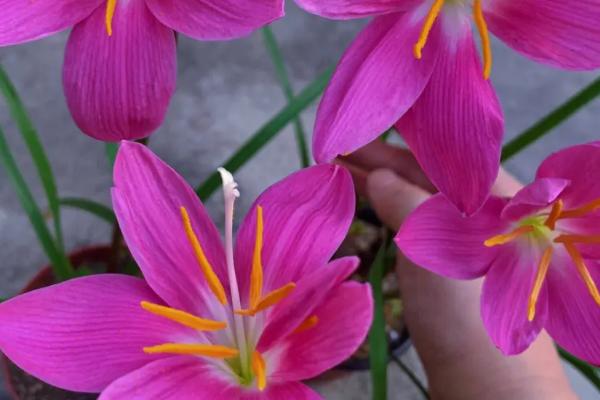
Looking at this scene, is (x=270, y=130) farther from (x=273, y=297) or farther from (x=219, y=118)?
(x=219, y=118)

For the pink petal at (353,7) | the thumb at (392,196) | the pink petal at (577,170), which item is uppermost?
the pink petal at (353,7)

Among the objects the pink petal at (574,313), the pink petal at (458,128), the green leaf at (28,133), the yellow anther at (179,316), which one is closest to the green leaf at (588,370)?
the pink petal at (574,313)

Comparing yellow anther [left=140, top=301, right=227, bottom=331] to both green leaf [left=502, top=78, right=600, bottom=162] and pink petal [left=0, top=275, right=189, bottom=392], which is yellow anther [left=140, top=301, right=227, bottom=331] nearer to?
pink petal [left=0, top=275, right=189, bottom=392]

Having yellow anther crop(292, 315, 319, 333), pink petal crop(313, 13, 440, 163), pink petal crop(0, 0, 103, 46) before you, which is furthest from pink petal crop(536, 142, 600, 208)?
pink petal crop(0, 0, 103, 46)

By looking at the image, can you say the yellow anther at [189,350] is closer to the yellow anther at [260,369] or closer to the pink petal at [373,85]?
the yellow anther at [260,369]

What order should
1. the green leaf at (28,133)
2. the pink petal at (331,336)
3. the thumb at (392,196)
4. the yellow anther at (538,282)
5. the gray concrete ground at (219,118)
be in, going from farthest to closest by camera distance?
the gray concrete ground at (219,118), the thumb at (392,196), the green leaf at (28,133), the yellow anther at (538,282), the pink petal at (331,336)

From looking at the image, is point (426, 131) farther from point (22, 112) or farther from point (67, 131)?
point (67, 131)

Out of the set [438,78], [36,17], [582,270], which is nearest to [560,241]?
[582,270]
